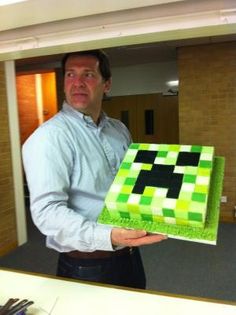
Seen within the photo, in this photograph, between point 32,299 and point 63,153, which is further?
point 63,153

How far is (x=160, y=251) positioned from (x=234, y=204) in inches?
53.2

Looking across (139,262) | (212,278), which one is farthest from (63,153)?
(212,278)

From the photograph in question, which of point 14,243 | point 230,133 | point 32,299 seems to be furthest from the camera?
point 230,133

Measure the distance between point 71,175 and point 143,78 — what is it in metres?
4.08

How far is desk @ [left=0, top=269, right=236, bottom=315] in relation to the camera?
2.44ft

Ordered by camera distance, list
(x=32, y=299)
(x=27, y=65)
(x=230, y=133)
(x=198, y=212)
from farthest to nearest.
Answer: (x=27, y=65), (x=230, y=133), (x=32, y=299), (x=198, y=212)

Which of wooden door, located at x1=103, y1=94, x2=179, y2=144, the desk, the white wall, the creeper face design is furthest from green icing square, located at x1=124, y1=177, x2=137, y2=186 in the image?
the white wall

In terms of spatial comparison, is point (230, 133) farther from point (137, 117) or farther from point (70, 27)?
point (70, 27)

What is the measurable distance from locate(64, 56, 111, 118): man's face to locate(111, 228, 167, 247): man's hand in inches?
19.3

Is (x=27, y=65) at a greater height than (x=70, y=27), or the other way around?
(x=27, y=65)

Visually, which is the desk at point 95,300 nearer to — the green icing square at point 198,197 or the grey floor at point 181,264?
the green icing square at point 198,197

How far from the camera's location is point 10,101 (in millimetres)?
2885

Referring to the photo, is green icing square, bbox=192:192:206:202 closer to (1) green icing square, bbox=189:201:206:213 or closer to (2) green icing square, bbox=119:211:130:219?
(1) green icing square, bbox=189:201:206:213

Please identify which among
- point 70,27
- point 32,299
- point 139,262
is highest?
point 70,27
